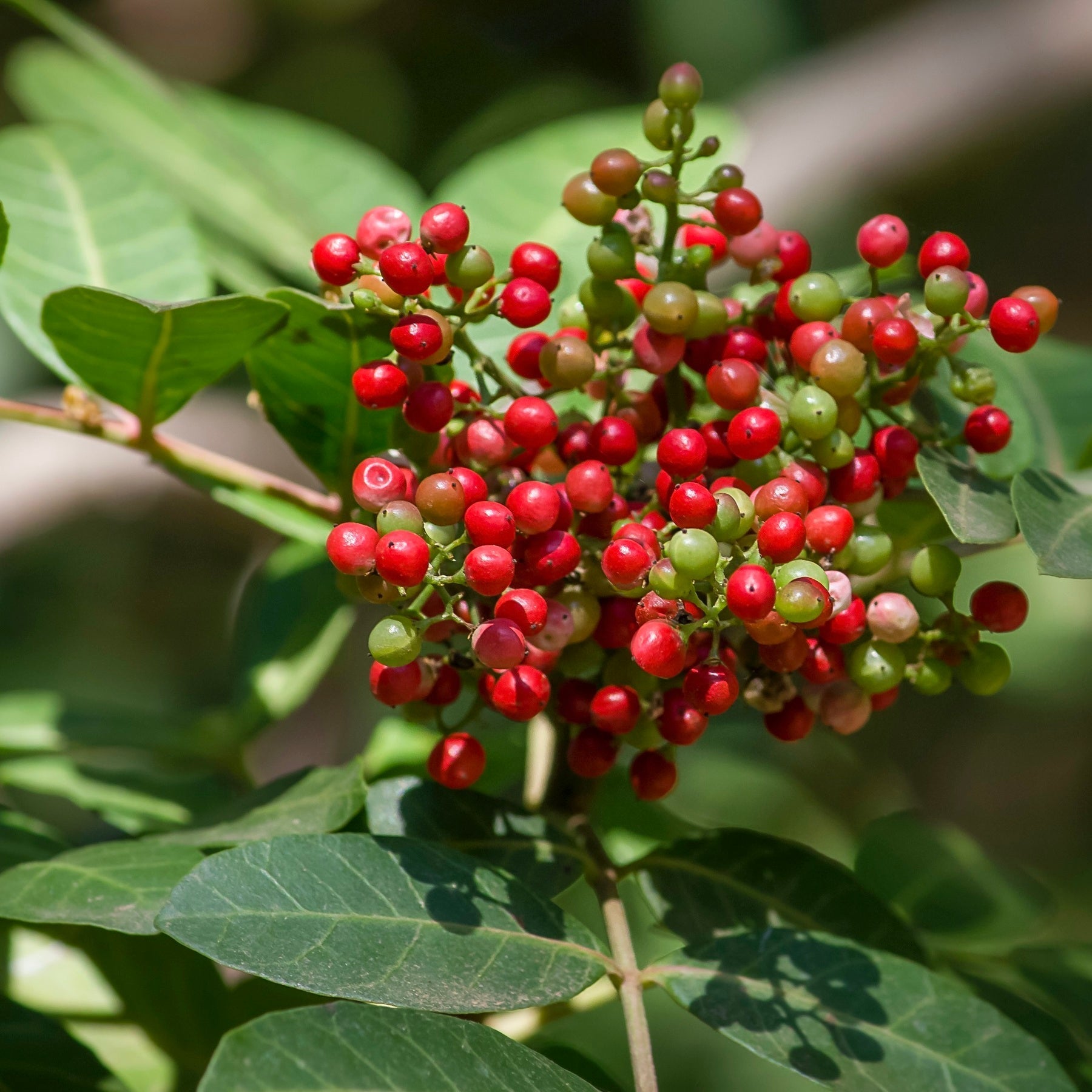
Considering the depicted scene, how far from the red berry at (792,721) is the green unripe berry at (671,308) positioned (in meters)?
0.30

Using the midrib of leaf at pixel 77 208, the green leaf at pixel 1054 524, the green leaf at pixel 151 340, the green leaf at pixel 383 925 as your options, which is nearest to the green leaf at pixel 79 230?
the midrib of leaf at pixel 77 208

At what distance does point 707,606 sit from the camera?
79cm

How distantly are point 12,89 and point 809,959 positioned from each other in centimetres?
158

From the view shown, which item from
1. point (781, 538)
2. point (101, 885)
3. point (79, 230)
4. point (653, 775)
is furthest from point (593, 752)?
point (79, 230)

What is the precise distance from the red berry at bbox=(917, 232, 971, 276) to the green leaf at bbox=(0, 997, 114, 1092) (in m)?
0.95

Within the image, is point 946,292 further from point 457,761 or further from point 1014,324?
point 457,761

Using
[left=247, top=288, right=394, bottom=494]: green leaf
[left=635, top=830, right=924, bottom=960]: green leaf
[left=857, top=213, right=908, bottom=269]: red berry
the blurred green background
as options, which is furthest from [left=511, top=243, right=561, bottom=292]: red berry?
the blurred green background

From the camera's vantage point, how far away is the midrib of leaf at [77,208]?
3.92 feet

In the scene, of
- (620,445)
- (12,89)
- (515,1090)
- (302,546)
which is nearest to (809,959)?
(515,1090)

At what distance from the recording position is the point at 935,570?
2.87 ft

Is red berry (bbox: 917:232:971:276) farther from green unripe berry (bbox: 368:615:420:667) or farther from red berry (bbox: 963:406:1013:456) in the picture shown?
green unripe berry (bbox: 368:615:420:667)

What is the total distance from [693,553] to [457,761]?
0.28 metres

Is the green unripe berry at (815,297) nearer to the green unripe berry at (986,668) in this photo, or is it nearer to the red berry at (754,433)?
the red berry at (754,433)

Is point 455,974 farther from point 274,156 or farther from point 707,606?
point 274,156
